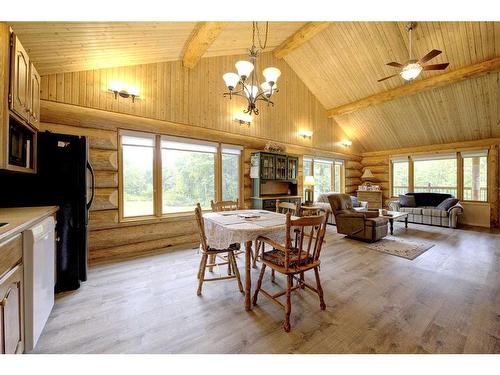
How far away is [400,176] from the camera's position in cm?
805

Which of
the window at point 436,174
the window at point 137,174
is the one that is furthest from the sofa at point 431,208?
the window at point 137,174

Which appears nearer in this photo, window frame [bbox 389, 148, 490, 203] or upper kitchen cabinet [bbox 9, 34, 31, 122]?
upper kitchen cabinet [bbox 9, 34, 31, 122]

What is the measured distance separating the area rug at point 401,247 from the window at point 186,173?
139 inches

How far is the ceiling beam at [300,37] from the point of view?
4.74 meters

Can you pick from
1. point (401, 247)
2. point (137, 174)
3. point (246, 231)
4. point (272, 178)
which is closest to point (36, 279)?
point (246, 231)

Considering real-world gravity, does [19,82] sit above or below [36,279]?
above

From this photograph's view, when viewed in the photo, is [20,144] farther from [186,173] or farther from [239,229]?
[186,173]

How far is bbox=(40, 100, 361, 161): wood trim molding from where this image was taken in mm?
3088

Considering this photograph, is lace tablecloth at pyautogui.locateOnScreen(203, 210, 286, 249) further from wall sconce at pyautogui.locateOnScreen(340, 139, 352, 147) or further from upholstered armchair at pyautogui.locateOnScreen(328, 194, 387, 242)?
wall sconce at pyautogui.locateOnScreen(340, 139, 352, 147)

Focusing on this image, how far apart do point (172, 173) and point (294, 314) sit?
11.0 feet

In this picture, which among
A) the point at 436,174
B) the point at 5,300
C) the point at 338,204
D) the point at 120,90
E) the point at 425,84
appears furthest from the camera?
the point at 436,174

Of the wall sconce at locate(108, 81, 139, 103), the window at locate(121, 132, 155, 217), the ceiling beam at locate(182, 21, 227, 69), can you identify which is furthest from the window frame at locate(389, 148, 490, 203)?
the wall sconce at locate(108, 81, 139, 103)

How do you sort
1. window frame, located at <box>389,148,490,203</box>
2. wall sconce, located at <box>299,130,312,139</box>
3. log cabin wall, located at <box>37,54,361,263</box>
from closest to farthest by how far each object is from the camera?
log cabin wall, located at <box>37,54,361,263</box>
window frame, located at <box>389,148,490,203</box>
wall sconce, located at <box>299,130,312,139</box>

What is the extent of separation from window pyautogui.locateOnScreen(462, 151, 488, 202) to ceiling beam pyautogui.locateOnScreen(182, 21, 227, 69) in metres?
7.99
